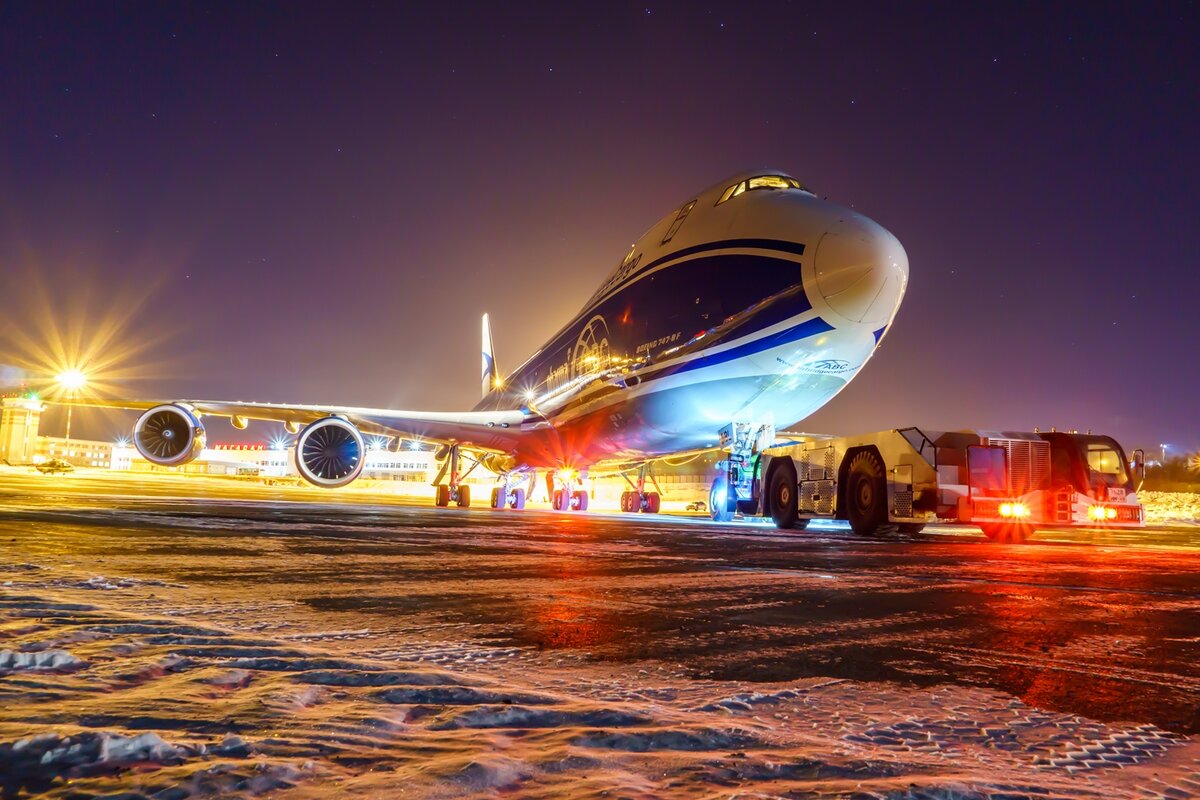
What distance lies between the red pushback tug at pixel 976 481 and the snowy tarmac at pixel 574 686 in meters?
7.08

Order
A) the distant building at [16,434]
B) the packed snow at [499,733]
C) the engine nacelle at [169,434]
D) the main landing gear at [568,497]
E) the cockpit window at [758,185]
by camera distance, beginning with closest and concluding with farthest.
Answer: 1. the packed snow at [499,733]
2. the cockpit window at [758,185]
3. the engine nacelle at [169,434]
4. the main landing gear at [568,497]
5. the distant building at [16,434]

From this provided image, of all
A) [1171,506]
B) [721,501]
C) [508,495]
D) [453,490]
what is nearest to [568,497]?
[508,495]

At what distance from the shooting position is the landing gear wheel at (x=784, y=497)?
51.7 feet

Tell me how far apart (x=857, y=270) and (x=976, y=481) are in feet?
12.9

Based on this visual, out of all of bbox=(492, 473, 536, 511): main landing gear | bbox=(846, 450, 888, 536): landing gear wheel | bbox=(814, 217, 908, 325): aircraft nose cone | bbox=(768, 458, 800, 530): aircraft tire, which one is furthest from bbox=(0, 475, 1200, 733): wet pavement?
bbox=(492, 473, 536, 511): main landing gear

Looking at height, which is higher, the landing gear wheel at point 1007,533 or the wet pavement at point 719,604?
the wet pavement at point 719,604

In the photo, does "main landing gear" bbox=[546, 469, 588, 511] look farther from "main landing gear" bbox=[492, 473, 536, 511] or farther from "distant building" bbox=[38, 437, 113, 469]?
"distant building" bbox=[38, 437, 113, 469]

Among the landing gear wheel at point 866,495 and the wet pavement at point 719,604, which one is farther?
the landing gear wheel at point 866,495

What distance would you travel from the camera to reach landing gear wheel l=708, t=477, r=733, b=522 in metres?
17.8

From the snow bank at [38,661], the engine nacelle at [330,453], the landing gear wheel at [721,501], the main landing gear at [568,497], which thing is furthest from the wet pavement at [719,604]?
the main landing gear at [568,497]

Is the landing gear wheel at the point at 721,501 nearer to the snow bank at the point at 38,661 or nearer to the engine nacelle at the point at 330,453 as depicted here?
the engine nacelle at the point at 330,453

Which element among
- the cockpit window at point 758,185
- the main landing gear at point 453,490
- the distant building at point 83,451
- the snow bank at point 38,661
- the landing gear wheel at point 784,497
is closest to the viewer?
the snow bank at point 38,661

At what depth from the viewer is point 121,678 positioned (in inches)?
89.7

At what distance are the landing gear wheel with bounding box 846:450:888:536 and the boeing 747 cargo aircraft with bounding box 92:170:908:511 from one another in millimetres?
1979
